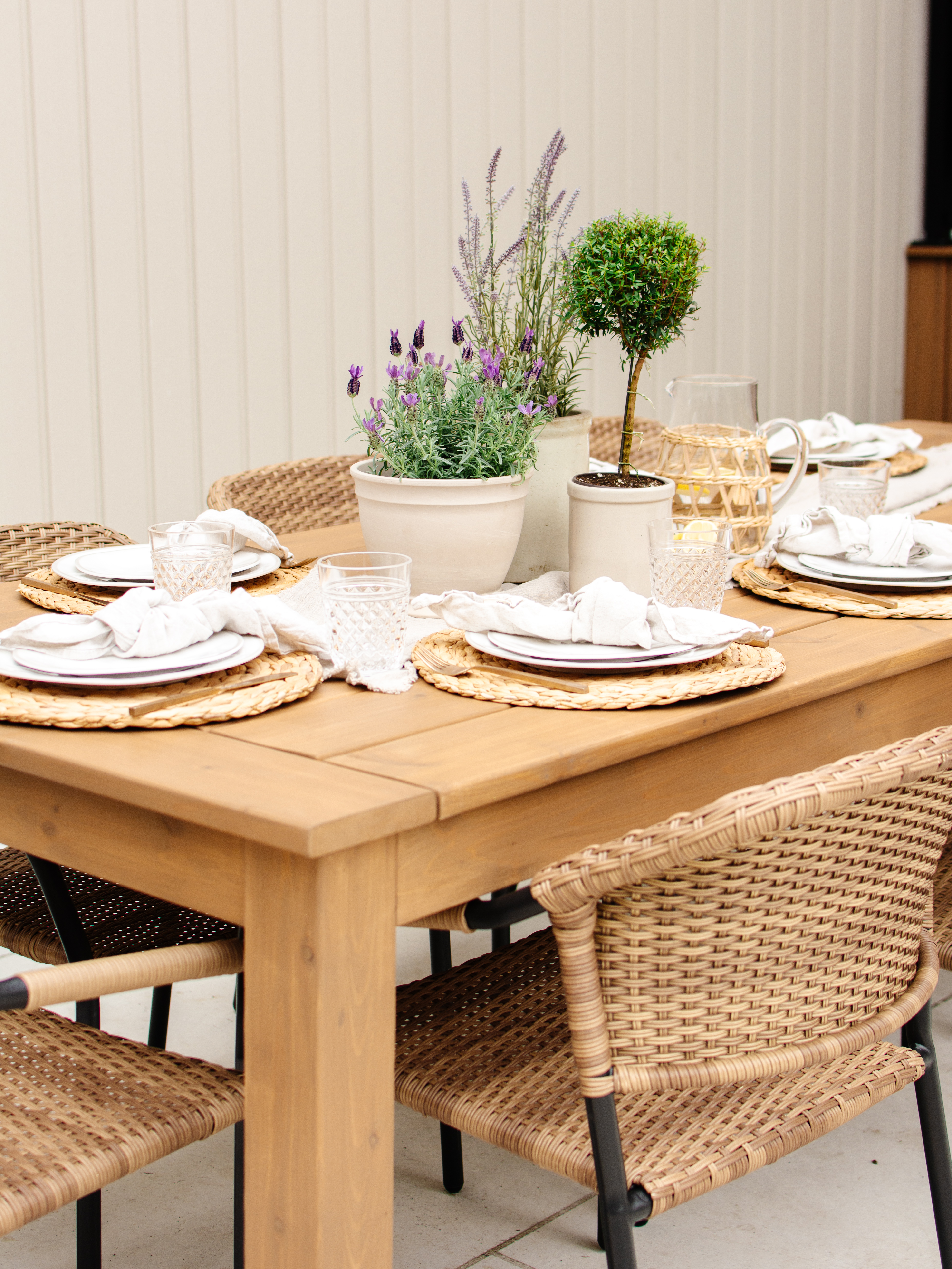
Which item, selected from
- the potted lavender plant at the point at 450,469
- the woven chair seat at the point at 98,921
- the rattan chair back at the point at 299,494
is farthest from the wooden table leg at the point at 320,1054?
the rattan chair back at the point at 299,494

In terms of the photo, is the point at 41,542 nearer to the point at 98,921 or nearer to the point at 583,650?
the point at 98,921

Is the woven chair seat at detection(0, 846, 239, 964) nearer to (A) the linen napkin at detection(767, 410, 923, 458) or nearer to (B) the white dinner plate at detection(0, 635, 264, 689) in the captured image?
(B) the white dinner plate at detection(0, 635, 264, 689)

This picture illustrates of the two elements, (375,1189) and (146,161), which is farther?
(146,161)

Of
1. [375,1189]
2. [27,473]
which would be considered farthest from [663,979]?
[27,473]

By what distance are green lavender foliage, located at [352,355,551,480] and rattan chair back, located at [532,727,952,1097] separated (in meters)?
0.67

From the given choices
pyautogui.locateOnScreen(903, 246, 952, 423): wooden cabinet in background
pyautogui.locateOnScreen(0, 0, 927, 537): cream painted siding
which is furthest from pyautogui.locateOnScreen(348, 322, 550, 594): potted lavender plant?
pyautogui.locateOnScreen(903, 246, 952, 423): wooden cabinet in background

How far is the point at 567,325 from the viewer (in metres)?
1.78

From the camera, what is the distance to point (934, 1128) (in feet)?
4.56

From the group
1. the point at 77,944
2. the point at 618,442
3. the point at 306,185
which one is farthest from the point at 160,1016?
the point at 306,185

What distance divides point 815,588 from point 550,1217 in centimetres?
87

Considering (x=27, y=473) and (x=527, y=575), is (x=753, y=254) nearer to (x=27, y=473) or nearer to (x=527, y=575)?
(x=27, y=473)

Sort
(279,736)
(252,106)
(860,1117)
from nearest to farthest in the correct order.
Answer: (279,736) → (860,1117) → (252,106)

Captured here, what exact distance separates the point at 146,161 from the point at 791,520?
1945 millimetres

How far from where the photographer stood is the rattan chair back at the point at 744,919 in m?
1.07
